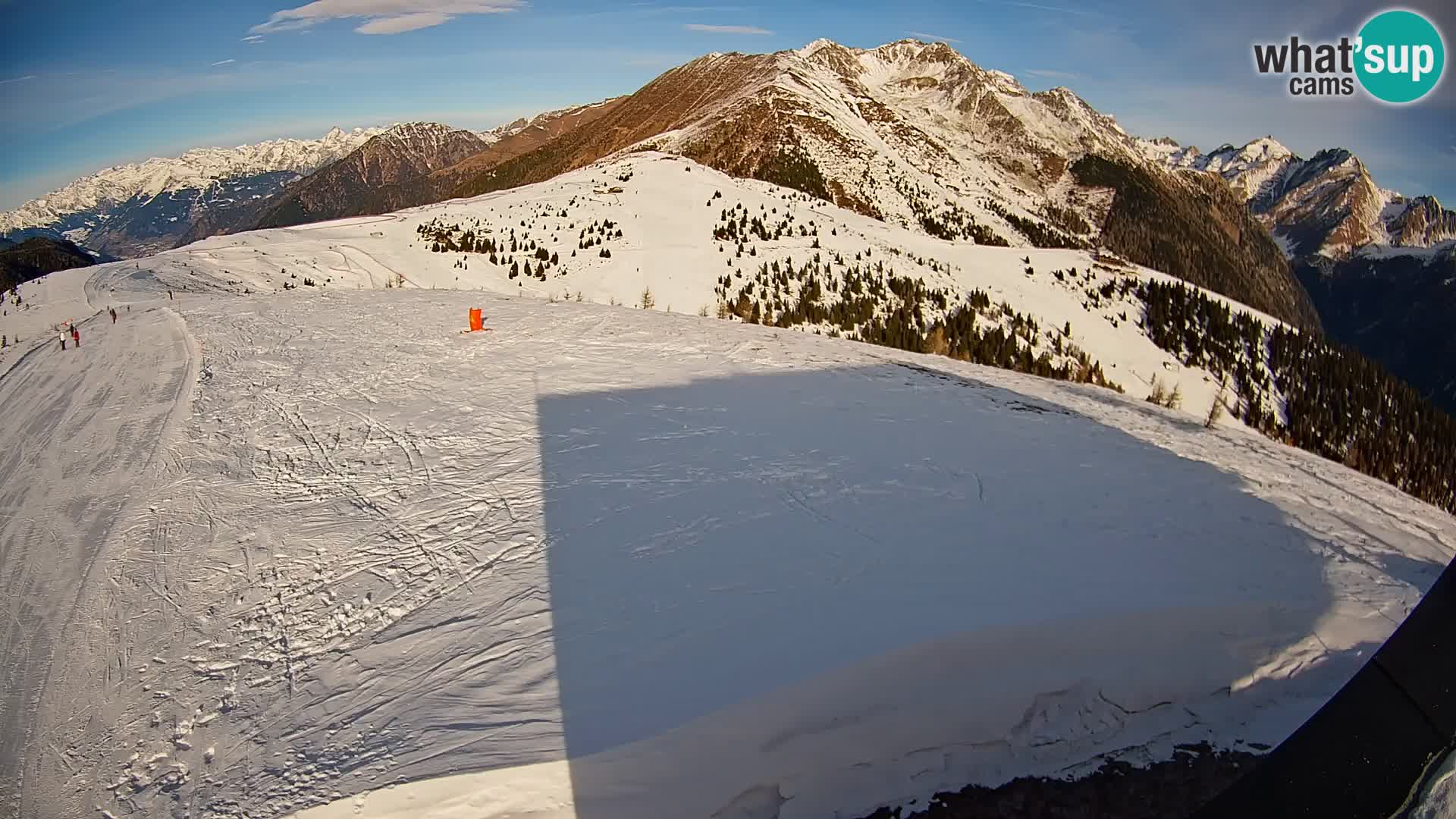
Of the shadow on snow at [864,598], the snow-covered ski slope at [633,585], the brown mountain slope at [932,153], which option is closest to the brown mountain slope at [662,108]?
the brown mountain slope at [932,153]

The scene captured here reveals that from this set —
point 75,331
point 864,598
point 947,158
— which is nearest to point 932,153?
point 947,158

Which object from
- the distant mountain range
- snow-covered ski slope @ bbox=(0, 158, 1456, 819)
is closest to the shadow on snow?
snow-covered ski slope @ bbox=(0, 158, 1456, 819)

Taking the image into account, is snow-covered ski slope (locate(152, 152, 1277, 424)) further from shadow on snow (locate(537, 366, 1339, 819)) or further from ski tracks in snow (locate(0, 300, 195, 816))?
shadow on snow (locate(537, 366, 1339, 819))

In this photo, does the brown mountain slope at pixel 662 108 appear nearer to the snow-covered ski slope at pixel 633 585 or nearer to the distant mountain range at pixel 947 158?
the distant mountain range at pixel 947 158

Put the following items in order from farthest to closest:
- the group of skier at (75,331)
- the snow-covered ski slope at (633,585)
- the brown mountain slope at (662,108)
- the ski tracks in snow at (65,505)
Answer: the brown mountain slope at (662,108)
the group of skier at (75,331)
the ski tracks in snow at (65,505)
the snow-covered ski slope at (633,585)

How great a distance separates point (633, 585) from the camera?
474cm

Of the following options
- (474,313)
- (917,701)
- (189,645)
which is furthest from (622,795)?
(474,313)

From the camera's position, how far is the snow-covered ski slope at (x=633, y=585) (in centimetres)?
361

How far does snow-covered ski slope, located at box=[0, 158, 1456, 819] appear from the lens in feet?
11.8

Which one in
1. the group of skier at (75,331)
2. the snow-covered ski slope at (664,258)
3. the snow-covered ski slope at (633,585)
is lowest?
the snow-covered ski slope at (633,585)

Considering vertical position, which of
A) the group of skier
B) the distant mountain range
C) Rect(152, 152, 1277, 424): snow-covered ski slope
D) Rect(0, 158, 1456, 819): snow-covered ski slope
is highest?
the distant mountain range

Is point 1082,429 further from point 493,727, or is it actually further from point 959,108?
point 959,108

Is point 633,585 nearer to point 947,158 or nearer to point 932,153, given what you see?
point 932,153

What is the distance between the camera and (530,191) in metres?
33.3
